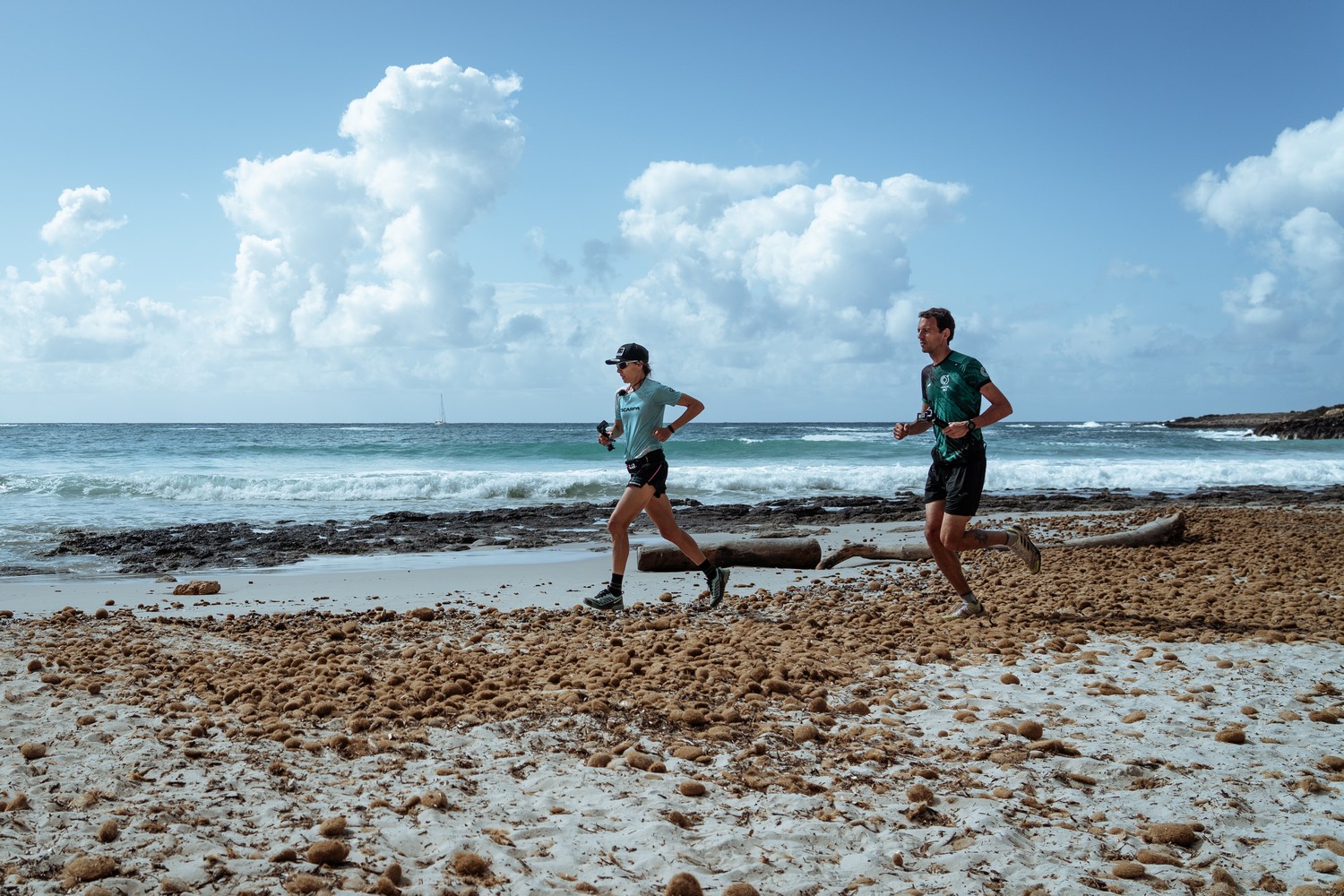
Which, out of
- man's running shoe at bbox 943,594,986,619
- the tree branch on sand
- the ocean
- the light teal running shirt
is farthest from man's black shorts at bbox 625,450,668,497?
the ocean

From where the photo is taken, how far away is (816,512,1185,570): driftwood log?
9.62 metres

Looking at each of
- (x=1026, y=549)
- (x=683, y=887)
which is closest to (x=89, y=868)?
(x=683, y=887)

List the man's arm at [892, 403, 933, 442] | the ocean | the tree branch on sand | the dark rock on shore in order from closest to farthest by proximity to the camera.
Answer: the man's arm at [892, 403, 933, 442] < the tree branch on sand < the dark rock on shore < the ocean

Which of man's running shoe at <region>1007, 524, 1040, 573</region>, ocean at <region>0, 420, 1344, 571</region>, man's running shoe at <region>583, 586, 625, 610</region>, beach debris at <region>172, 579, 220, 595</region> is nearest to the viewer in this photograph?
man's running shoe at <region>1007, 524, 1040, 573</region>

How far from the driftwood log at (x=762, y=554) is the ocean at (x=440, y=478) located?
780cm

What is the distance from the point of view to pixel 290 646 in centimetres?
570

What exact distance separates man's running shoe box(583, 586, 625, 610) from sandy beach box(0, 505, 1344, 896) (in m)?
0.19

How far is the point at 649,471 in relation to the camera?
672cm

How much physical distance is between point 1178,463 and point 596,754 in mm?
28859

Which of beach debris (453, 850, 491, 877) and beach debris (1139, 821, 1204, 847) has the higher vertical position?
beach debris (1139, 821, 1204, 847)

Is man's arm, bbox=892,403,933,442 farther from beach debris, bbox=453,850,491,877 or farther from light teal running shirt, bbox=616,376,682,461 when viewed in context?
beach debris, bbox=453,850,491,877

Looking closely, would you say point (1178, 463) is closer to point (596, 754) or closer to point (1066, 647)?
point (1066, 647)

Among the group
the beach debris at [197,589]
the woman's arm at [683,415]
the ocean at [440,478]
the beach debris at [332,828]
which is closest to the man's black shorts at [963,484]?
the woman's arm at [683,415]

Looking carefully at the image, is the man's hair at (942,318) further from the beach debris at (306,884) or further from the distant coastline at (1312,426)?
the distant coastline at (1312,426)
